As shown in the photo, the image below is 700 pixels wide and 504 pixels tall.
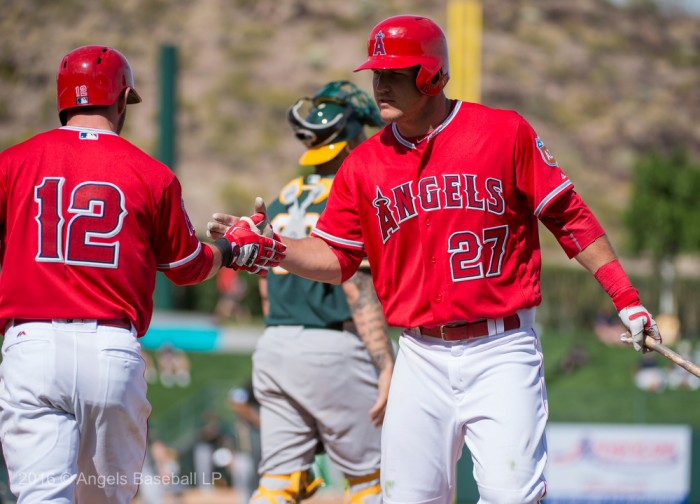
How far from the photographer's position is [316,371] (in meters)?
5.36

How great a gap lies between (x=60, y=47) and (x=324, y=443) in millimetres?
48170

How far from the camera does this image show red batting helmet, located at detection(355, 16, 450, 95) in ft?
14.1

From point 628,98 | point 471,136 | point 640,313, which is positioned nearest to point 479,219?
point 471,136

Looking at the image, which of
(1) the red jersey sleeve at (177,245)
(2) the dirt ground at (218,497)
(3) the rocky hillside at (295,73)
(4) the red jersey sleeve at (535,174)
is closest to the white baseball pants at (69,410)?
(1) the red jersey sleeve at (177,245)

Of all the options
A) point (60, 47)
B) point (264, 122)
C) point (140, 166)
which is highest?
point (60, 47)

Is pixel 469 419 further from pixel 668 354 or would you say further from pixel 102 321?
pixel 102 321

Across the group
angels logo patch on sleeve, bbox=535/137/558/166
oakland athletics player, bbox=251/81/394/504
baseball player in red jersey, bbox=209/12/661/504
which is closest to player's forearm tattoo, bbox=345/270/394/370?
oakland athletics player, bbox=251/81/394/504

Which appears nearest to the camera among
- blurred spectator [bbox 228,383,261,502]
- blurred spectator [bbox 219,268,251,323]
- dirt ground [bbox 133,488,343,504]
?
blurred spectator [bbox 228,383,261,502]

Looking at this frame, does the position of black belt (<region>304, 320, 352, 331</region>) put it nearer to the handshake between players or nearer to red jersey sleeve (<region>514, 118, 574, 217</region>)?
the handshake between players

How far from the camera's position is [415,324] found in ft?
13.9

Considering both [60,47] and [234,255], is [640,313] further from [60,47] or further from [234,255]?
[60,47]

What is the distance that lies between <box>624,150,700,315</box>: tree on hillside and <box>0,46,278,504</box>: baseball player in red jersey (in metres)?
27.8

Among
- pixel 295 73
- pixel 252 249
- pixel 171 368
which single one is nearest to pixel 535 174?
pixel 252 249

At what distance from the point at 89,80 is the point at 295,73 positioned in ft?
146
